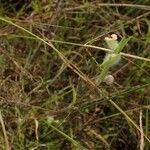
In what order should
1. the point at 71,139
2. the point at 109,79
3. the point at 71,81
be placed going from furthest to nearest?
the point at 71,81
the point at 109,79
the point at 71,139

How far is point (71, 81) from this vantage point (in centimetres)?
163

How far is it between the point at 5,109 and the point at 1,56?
0.71ft

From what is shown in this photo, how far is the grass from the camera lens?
4.81 ft

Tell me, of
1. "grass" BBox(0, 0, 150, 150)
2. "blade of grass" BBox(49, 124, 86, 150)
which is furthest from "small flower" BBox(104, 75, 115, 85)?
"blade of grass" BBox(49, 124, 86, 150)

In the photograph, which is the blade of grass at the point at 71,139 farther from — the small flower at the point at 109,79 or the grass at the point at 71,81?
the small flower at the point at 109,79

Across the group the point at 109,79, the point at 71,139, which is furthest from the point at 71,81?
the point at 71,139

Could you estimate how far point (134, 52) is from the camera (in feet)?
5.86

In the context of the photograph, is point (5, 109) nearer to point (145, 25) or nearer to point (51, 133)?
point (51, 133)

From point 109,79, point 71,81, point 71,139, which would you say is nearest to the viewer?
point 71,139

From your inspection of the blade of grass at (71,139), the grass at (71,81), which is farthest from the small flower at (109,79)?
the blade of grass at (71,139)

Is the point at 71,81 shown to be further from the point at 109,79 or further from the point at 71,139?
the point at 71,139

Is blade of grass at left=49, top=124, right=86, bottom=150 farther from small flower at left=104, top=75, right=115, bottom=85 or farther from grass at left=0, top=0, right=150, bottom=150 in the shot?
small flower at left=104, top=75, right=115, bottom=85

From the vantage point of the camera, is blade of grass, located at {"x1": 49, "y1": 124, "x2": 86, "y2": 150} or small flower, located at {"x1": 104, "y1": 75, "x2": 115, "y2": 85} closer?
blade of grass, located at {"x1": 49, "y1": 124, "x2": 86, "y2": 150}

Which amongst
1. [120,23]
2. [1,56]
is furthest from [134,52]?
[1,56]
